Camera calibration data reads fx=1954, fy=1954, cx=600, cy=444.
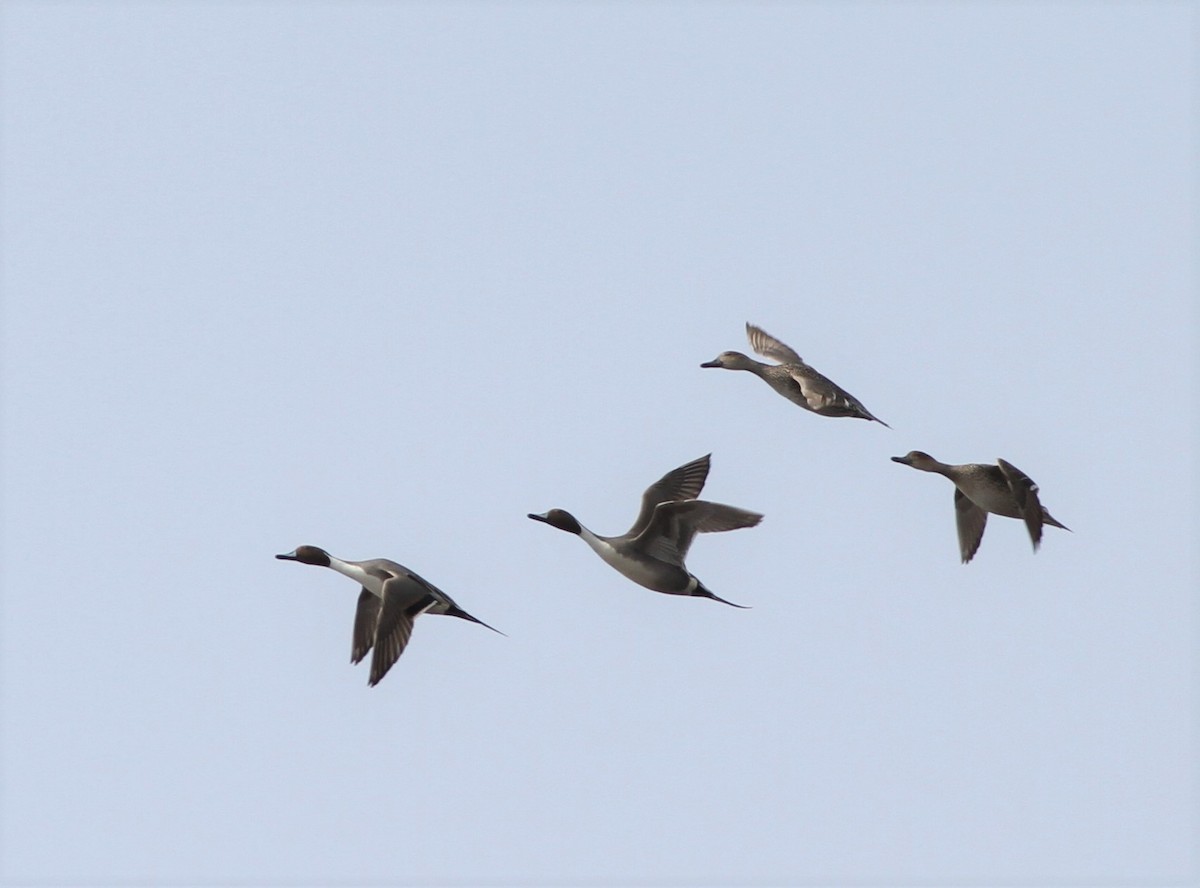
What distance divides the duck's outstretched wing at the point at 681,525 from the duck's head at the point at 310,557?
3105mm

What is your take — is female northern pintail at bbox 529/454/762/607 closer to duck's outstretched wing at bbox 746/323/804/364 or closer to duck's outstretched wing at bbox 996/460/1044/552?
duck's outstretched wing at bbox 996/460/1044/552

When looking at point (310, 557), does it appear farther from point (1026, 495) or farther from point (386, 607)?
point (1026, 495)

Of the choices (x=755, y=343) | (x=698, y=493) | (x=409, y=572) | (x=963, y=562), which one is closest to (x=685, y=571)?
(x=698, y=493)

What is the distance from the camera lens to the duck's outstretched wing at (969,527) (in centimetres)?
1762

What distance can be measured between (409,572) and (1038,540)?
197 inches

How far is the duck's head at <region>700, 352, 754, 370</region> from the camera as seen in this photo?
19484mm

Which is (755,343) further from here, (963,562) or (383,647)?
(383,647)

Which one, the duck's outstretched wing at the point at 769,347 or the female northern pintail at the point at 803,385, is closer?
the female northern pintail at the point at 803,385

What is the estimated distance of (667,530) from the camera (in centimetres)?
1524

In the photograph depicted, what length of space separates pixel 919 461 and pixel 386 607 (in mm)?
5199

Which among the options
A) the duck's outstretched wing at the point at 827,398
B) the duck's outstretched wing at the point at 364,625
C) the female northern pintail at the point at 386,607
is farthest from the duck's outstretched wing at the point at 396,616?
the duck's outstretched wing at the point at 827,398

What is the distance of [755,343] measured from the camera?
838 inches

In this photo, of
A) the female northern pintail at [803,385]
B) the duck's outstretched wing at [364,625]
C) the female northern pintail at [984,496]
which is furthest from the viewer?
the female northern pintail at [803,385]

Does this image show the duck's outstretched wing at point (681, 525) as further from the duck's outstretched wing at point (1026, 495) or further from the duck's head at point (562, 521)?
the duck's outstretched wing at point (1026, 495)
